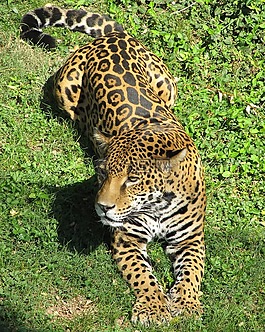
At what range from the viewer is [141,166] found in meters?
8.21

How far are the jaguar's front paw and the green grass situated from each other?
93mm

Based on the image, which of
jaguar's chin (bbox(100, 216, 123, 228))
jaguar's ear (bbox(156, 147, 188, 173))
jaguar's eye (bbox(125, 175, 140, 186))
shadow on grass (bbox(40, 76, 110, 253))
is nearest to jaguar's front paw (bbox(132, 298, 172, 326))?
jaguar's chin (bbox(100, 216, 123, 228))

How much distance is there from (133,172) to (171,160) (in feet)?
1.32

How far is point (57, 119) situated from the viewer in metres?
10.7

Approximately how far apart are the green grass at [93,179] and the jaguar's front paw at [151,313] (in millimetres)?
93

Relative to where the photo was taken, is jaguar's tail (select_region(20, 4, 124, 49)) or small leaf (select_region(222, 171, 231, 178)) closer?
small leaf (select_region(222, 171, 231, 178))

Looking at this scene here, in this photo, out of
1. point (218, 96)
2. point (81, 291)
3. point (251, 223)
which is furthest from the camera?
point (218, 96)

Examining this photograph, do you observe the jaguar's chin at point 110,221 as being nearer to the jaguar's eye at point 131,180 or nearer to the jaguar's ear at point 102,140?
the jaguar's eye at point 131,180

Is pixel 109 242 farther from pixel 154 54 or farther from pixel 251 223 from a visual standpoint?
pixel 154 54

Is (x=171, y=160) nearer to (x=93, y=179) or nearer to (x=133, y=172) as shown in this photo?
(x=133, y=172)

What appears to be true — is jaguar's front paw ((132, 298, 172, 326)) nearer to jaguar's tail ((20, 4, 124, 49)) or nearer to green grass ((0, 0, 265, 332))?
green grass ((0, 0, 265, 332))

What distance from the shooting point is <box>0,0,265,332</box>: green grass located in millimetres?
8422

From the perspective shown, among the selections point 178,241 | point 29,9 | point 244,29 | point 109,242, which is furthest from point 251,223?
point 29,9

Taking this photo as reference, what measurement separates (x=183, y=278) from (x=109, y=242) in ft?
3.00
